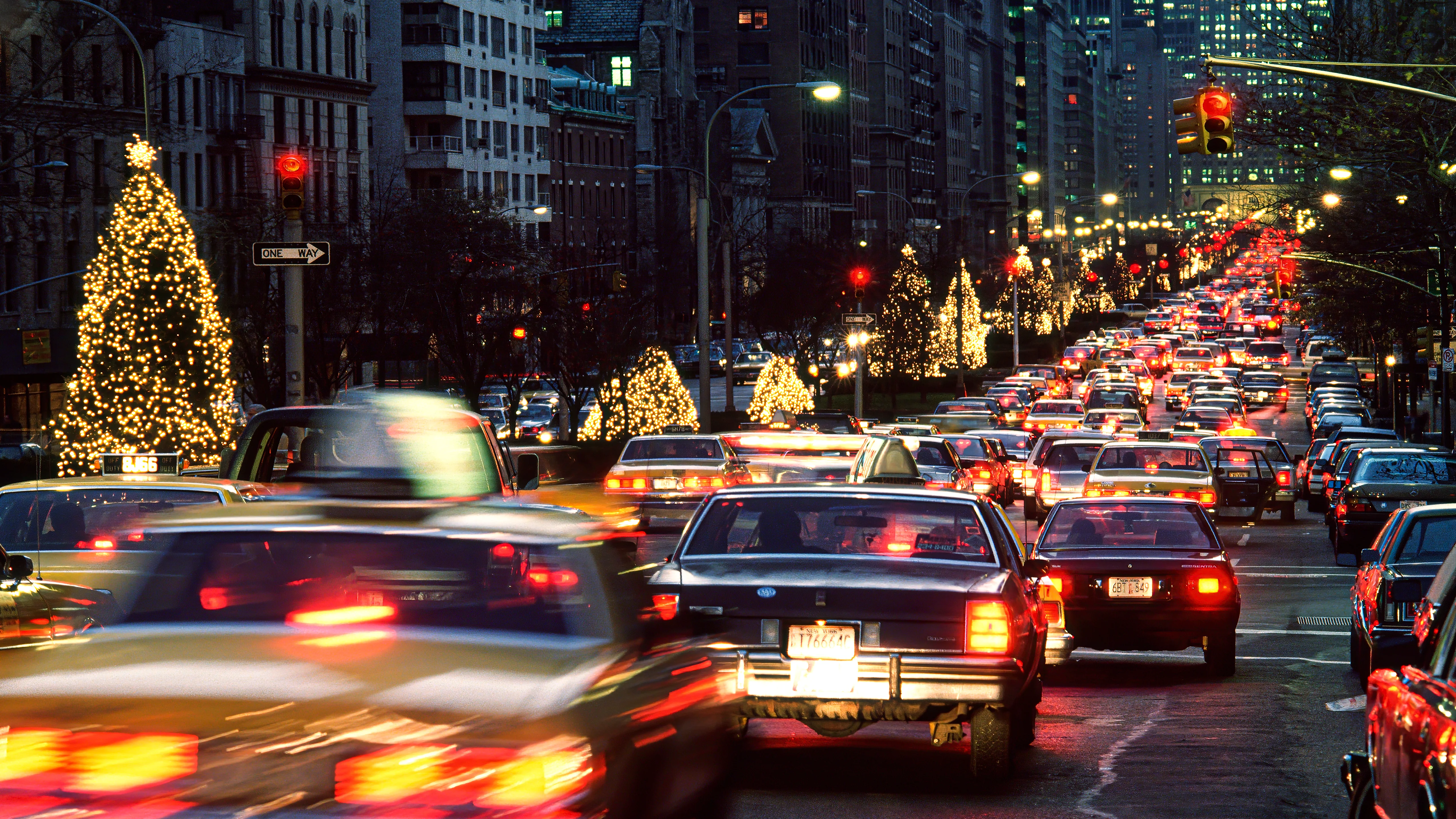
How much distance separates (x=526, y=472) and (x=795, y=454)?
16.4 metres

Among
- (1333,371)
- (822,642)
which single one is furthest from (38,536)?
(1333,371)

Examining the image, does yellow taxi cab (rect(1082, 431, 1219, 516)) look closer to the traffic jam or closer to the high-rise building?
the traffic jam

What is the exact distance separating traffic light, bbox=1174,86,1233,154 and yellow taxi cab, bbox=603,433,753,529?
838cm

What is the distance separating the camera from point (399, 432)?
16.5 meters

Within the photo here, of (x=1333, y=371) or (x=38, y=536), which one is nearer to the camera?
(x=38, y=536)

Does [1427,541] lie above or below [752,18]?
below

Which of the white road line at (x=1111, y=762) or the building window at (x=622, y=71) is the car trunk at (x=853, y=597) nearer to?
the white road line at (x=1111, y=762)

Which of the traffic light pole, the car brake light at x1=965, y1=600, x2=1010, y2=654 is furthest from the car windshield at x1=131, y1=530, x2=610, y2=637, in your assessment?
the traffic light pole

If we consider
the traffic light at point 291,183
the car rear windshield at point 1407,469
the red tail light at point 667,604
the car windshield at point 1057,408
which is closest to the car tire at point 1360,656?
the red tail light at point 667,604

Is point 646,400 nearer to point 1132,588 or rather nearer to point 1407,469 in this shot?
point 1407,469

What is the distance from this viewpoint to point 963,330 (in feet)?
296

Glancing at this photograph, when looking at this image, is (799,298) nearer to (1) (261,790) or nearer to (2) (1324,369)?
(2) (1324,369)

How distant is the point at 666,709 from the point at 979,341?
9431cm

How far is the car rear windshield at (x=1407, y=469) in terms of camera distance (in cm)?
3012
